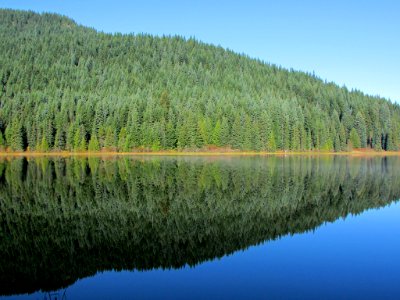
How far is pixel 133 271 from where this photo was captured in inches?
596

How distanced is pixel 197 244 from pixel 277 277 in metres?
4.72

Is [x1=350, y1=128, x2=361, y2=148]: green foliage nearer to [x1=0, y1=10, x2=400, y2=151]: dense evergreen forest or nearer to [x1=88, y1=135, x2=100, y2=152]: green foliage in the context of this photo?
[x1=0, y1=10, x2=400, y2=151]: dense evergreen forest

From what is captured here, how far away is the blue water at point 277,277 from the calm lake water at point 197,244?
0.04m

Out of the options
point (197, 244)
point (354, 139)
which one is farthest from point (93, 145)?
point (197, 244)

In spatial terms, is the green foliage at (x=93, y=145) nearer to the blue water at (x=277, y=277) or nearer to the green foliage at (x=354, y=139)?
the green foliage at (x=354, y=139)

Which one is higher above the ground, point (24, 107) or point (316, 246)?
point (24, 107)

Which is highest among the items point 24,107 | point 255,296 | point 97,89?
point 97,89

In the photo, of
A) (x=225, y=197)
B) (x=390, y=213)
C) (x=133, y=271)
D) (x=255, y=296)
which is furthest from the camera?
(x=225, y=197)

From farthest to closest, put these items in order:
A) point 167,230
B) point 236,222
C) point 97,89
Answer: point 97,89, point 236,222, point 167,230

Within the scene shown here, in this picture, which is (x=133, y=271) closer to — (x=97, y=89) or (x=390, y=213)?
(x=390, y=213)

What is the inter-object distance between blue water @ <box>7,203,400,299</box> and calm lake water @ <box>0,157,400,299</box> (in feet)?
0.12

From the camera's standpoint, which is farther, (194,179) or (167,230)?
(194,179)

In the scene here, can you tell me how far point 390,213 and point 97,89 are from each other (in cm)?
15891

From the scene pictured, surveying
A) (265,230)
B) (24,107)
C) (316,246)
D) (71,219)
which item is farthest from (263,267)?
(24,107)
